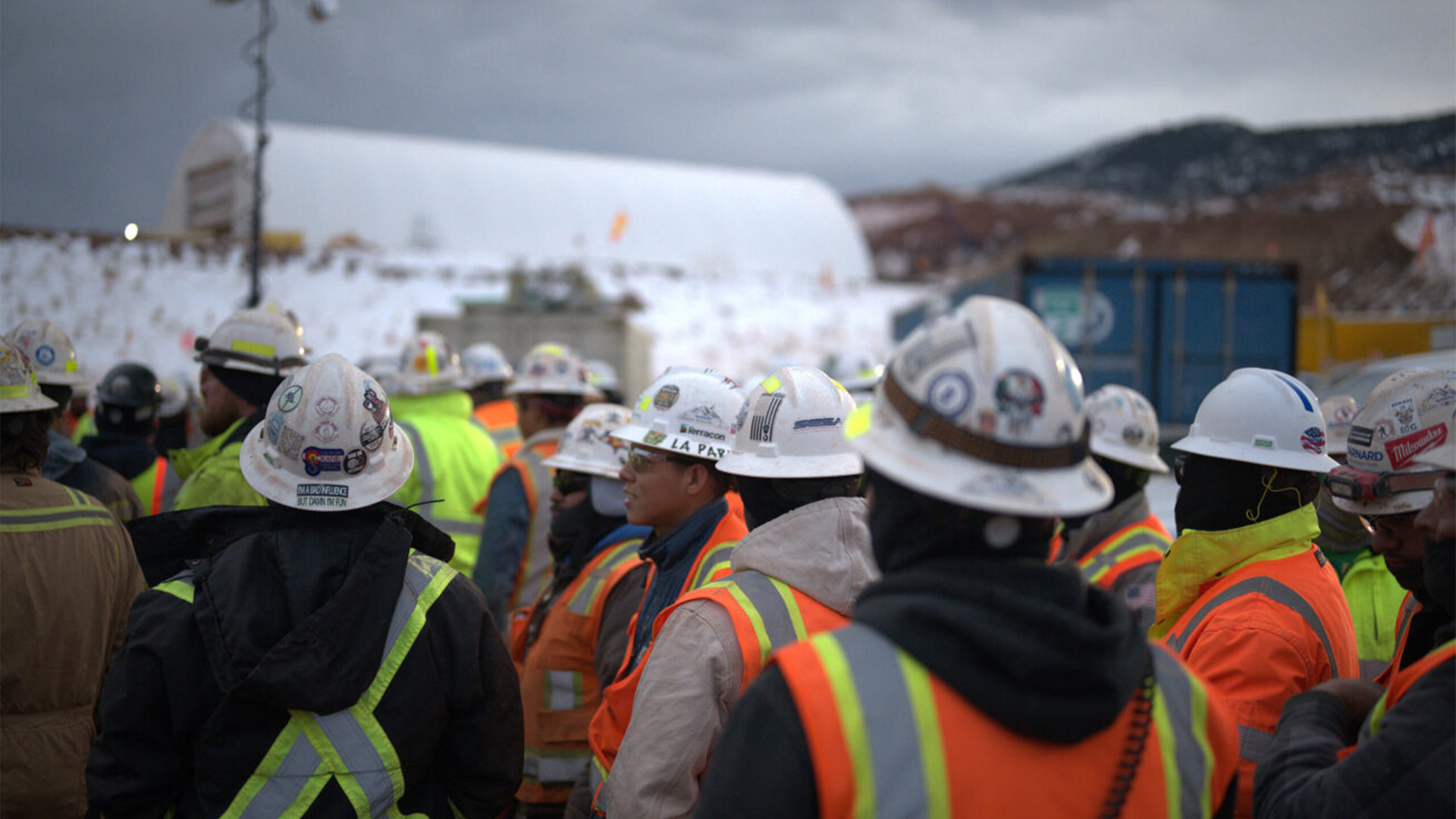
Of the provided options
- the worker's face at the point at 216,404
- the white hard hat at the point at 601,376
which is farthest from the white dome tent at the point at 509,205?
the worker's face at the point at 216,404

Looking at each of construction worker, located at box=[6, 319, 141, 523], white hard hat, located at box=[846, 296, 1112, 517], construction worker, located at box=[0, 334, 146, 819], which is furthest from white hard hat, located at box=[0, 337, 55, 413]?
white hard hat, located at box=[846, 296, 1112, 517]

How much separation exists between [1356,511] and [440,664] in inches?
85.5

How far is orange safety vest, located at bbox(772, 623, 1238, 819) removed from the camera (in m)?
1.32

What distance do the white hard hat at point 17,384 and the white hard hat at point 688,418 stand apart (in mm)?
1796

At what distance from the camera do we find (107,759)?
2.11 metres

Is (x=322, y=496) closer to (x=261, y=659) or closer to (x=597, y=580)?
(x=261, y=659)

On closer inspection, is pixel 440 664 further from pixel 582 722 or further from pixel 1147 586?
pixel 1147 586

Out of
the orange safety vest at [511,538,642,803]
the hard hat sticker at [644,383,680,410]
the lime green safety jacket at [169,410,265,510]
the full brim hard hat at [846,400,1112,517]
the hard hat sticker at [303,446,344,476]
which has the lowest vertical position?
the orange safety vest at [511,538,642,803]

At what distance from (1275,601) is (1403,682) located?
30.8 inches

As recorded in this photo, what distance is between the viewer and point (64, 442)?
412cm

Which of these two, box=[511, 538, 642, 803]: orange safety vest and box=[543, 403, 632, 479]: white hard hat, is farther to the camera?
box=[543, 403, 632, 479]: white hard hat

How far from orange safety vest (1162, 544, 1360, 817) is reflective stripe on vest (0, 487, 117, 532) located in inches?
124

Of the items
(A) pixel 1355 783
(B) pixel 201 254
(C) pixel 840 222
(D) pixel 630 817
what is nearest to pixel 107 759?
(D) pixel 630 817

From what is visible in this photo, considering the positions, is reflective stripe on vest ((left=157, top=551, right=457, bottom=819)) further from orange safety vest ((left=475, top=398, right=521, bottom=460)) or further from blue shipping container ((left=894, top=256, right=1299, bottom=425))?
blue shipping container ((left=894, top=256, right=1299, bottom=425))
